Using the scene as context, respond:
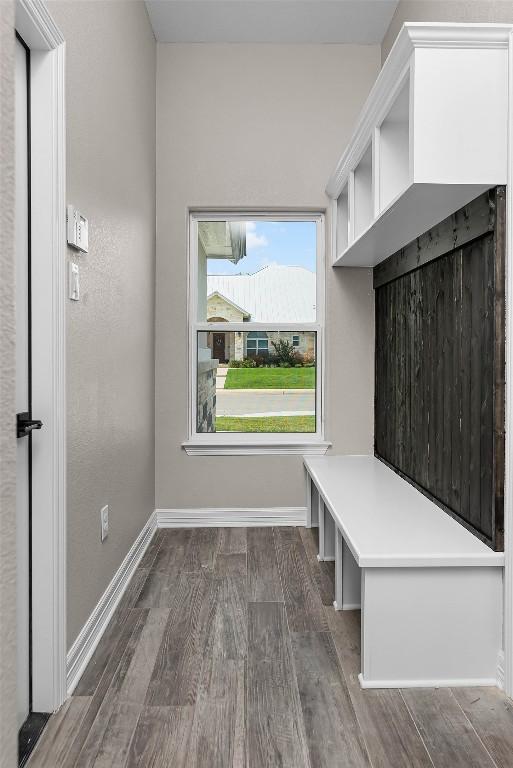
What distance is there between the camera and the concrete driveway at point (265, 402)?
388 cm

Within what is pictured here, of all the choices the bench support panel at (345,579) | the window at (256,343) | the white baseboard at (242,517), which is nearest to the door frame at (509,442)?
the bench support panel at (345,579)

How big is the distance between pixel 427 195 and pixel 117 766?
6.46 ft

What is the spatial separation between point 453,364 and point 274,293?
1.70 meters

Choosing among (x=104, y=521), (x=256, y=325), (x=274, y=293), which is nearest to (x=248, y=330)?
(x=256, y=325)

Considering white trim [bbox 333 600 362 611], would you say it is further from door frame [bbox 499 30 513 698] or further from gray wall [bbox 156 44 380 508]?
gray wall [bbox 156 44 380 508]

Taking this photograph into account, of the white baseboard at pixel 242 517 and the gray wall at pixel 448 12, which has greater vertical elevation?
the gray wall at pixel 448 12

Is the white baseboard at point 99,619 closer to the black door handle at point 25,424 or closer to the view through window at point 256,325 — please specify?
the black door handle at point 25,424

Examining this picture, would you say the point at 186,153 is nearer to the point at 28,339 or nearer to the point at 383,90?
the point at 383,90

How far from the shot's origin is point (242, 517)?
148 inches

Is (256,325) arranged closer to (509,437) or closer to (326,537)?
(326,537)

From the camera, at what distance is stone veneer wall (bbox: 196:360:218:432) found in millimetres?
3855

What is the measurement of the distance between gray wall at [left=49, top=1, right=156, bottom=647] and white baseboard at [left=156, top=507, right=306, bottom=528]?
1.18 ft

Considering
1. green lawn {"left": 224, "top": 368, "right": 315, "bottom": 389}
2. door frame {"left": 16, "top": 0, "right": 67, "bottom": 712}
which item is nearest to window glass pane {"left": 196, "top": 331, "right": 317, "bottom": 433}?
green lawn {"left": 224, "top": 368, "right": 315, "bottom": 389}

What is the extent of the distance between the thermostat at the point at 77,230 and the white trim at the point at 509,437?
1.40 m
